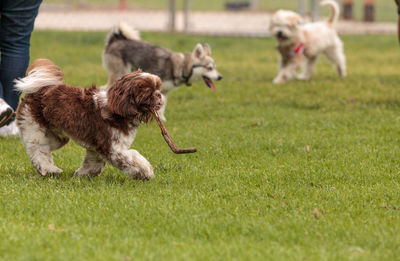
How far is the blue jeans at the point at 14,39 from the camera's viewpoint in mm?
5996

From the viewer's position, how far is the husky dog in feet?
27.9

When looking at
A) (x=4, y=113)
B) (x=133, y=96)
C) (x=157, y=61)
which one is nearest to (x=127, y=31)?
(x=157, y=61)

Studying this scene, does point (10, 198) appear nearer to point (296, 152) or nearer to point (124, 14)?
point (296, 152)

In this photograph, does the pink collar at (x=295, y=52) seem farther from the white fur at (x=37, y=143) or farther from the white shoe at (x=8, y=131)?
the white fur at (x=37, y=143)

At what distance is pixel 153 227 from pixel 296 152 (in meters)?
2.49

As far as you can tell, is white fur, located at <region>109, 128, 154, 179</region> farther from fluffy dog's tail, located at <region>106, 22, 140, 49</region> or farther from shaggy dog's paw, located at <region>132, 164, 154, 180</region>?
fluffy dog's tail, located at <region>106, 22, 140, 49</region>

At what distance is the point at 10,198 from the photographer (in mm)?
4520

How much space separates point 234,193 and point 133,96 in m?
1.02

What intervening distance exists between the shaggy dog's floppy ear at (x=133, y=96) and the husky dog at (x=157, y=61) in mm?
3677

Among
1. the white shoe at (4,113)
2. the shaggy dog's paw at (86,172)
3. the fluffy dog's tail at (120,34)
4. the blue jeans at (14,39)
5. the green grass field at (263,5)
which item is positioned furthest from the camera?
the green grass field at (263,5)

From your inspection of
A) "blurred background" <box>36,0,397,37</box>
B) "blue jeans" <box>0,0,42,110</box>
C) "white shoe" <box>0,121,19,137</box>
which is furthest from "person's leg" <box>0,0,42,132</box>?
"blurred background" <box>36,0,397,37</box>

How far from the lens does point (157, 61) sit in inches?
338

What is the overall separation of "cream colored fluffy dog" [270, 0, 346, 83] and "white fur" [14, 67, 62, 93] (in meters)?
6.17

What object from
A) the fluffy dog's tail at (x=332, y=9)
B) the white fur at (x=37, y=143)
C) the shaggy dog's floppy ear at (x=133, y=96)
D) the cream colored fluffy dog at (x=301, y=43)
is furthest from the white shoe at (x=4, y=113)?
the fluffy dog's tail at (x=332, y=9)
